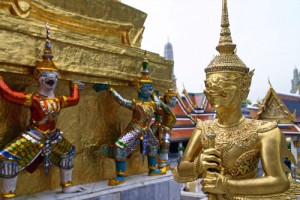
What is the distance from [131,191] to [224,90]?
2187 millimetres

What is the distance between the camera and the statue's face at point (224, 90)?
2582mm

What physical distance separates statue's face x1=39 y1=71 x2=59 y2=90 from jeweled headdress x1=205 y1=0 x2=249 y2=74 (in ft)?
5.42

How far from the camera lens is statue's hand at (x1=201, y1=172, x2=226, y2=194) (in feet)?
7.72

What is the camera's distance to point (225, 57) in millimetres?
2699

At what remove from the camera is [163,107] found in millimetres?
5035

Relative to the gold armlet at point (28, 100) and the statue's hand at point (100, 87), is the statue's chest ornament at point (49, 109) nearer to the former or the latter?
the gold armlet at point (28, 100)

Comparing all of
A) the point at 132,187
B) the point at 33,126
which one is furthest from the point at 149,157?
the point at 33,126

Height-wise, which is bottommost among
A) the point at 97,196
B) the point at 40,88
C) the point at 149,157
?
the point at 97,196

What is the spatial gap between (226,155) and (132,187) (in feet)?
6.38

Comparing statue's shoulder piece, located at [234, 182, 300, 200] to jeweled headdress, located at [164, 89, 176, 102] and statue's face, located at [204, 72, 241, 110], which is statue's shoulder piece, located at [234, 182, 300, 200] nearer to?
statue's face, located at [204, 72, 241, 110]

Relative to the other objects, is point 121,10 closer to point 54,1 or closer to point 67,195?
point 54,1

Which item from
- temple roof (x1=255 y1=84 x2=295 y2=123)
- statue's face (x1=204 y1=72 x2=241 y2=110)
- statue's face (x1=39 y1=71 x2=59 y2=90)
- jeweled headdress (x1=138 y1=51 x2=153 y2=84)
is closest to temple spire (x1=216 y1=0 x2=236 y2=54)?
statue's face (x1=204 y1=72 x2=241 y2=110)

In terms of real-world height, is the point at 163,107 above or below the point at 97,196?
above

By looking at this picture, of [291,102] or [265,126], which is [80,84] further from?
[291,102]
